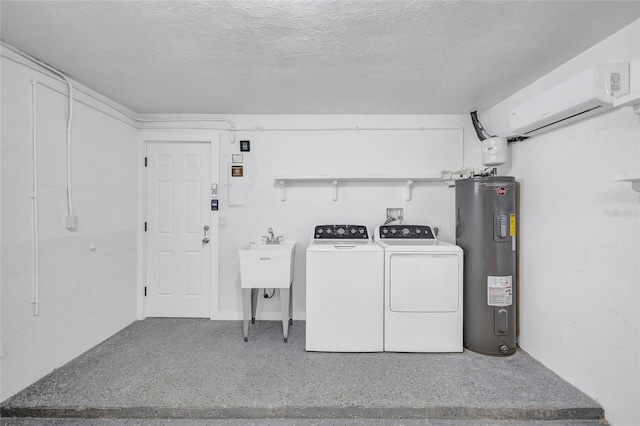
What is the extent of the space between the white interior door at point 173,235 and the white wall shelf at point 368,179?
2.92ft

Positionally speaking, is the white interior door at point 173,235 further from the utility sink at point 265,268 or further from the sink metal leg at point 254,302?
the utility sink at point 265,268

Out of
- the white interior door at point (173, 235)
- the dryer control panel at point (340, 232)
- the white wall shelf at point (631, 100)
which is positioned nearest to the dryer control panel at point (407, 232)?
the dryer control panel at point (340, 232)

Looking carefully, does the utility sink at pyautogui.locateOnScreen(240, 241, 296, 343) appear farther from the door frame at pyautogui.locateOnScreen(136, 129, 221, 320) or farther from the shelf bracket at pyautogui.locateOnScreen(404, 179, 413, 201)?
the shelf bracket at pyautogui.locateOnScreen(404, 179, 413, 201)

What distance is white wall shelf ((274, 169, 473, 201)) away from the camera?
294cm

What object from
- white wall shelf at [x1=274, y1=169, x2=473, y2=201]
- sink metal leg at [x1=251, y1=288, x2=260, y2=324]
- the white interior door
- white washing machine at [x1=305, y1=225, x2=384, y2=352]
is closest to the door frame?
the white interior door

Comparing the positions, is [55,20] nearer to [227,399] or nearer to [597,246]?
[227,399]

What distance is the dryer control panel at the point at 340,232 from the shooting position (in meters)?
2.96

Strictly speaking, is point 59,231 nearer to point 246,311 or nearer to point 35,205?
point 35,205

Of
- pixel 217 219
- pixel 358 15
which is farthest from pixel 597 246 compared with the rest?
pixel 217 219

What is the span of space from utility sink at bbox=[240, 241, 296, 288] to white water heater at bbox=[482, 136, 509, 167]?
81.1 inches

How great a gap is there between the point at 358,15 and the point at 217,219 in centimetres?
246

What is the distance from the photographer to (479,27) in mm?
1620

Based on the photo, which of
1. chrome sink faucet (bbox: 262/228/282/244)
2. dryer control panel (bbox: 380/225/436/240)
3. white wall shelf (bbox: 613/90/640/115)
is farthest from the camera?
chrome sink faucet (bbox: 262/228/282/244)

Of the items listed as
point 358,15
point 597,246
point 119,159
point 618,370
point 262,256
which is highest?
point 358,15
